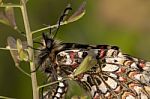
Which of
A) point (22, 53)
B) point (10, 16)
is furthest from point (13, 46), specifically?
point (10, 16)

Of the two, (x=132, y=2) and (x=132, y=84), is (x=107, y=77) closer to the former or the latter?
(x=132, y=84)

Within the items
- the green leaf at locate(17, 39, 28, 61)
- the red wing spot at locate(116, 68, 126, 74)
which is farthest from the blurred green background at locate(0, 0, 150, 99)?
the green leaf at locate(17, 39, 28, 61)

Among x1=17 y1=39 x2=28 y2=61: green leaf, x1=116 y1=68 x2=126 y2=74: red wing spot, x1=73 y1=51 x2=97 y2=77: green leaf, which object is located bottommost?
x1=116 y1=68 x2=126 y2=74: red wing spot

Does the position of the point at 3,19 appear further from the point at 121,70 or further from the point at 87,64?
the point at 121,70

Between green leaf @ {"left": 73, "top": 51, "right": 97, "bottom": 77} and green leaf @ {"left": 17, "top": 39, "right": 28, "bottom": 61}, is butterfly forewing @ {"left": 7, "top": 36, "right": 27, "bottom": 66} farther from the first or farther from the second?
green leaf @ {"left": 73, "top": 51, "right": 97, "bottom": 77}

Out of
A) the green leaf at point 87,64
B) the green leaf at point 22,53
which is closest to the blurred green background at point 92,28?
the green leaf at point 87,64

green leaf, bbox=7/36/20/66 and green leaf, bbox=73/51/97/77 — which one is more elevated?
green leaf, bbox=7/36/20/66

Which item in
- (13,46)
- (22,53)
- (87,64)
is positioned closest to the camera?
(22,53)

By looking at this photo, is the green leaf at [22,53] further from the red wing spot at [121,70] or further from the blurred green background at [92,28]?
the blurred green background at [92,28]

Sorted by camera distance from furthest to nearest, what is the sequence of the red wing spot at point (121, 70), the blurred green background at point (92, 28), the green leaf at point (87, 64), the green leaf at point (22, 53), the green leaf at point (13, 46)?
the blurred green background at point (92, 28) < the red wing spot at point (121, 70) < the green leaf at point (87, 64) < the green leaf at point (13, 46) < the green leaf at point (22, 53)
